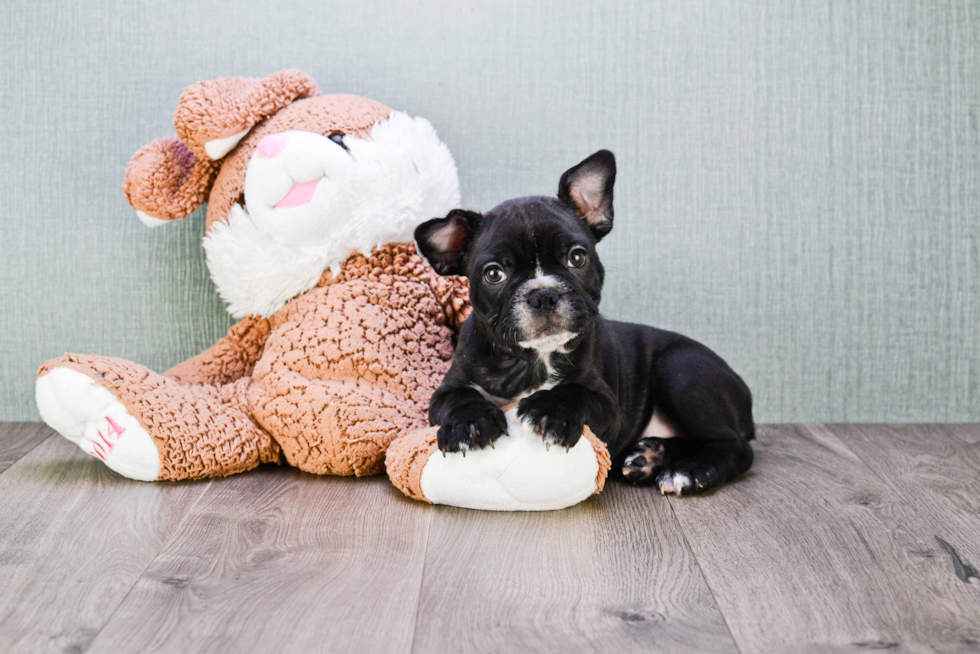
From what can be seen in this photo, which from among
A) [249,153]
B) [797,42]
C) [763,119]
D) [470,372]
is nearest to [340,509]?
[470,372]

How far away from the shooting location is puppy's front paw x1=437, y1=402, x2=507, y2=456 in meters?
1.67

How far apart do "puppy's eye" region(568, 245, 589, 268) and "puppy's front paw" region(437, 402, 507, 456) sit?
34 centimetres

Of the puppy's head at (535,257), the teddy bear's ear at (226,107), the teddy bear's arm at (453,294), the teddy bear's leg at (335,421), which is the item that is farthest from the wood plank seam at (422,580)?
the teddy bear's ear at (226,107)

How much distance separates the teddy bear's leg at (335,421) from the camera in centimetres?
194

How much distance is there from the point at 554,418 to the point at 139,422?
0.95 m

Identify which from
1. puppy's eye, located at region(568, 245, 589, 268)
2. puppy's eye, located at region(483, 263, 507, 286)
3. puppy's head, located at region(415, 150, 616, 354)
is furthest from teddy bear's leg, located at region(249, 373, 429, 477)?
puppy's eye, located at region(568, 245, 589, 268)

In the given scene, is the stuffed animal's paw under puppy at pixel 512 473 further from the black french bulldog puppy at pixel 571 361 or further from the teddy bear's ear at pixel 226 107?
the teddy bear's ear at pixel 226 107

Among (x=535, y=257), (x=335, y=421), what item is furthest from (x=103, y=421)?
(x=535, y=257)

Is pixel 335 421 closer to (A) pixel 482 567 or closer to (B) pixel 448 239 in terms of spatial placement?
(B) pixel 448 239

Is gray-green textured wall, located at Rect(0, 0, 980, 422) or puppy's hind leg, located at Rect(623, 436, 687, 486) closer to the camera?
puppy's hind leg, located at Rect(623, 436, 687, 486)

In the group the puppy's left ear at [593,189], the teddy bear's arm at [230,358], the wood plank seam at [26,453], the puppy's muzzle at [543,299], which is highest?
the puppy's left ear at [593,189]

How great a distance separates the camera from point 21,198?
2516 millimetres

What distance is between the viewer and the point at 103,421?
6.34ft

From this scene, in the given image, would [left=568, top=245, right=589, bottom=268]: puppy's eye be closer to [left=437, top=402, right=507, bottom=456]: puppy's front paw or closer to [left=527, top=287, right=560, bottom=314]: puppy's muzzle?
[left=527, top=287, right=560, bottom=314]: puppy's muzzle
